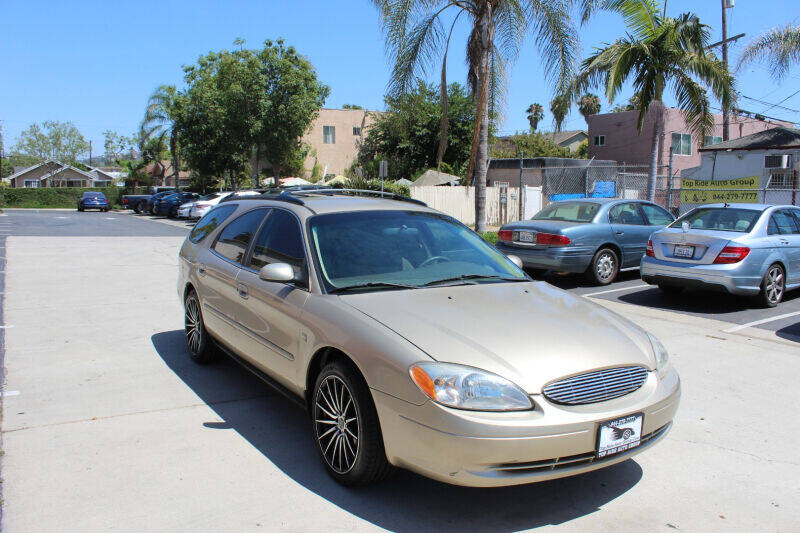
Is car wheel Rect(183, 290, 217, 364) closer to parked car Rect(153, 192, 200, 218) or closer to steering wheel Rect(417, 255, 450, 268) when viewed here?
steering wheel Rect(417, 255, 450, 268)

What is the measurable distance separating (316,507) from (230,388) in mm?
2130

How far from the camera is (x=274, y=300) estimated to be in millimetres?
4203

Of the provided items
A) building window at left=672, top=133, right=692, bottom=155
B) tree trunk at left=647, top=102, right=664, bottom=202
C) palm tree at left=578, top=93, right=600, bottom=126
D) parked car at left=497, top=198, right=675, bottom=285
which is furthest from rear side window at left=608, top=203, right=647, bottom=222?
palm tree at left=578, top=93, right=600, bottom=126

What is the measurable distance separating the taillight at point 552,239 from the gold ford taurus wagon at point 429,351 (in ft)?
17.7

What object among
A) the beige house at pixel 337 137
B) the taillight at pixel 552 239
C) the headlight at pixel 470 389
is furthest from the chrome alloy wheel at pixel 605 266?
the beige house at pixel 337 137

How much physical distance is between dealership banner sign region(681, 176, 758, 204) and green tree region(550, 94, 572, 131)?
3.47 meters

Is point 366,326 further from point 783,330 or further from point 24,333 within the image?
point 783,330

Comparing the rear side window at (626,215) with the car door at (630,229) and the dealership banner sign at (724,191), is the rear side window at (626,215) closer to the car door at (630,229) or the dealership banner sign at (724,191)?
the car door at (630,229)

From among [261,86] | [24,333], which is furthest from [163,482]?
[261,86]

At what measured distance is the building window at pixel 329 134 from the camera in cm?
4791

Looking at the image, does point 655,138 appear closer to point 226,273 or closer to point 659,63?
point 659,63

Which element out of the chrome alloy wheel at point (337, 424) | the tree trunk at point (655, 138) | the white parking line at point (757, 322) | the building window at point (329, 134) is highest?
the building window at point (329, 134)

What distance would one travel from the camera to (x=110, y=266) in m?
12.8

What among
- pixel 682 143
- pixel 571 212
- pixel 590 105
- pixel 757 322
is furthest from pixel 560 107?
pixel 590 105
